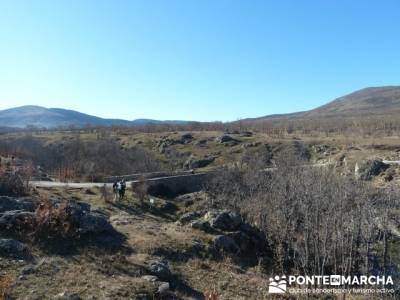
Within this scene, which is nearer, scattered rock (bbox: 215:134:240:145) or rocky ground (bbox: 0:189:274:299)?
rocky ground (bbox: 0:189:274:299)

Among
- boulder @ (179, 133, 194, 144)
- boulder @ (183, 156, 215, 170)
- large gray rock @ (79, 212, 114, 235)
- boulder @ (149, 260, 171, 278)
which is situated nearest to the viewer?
boulder @ (149, 260, 171, 278)

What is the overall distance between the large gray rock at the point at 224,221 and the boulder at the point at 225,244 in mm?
2305

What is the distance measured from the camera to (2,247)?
1416 centimetres

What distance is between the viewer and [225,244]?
67.2 ft

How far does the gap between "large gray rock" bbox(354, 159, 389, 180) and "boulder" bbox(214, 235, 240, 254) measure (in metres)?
31.7

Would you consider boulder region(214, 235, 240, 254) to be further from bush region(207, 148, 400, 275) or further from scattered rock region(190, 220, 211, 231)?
scattered rock region(190, 220, 211, 231)

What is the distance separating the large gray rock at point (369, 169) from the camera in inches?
1927

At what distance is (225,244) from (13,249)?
971 cm

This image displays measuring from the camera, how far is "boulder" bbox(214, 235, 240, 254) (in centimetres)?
2027

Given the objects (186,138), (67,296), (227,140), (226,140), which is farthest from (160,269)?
(186,138)

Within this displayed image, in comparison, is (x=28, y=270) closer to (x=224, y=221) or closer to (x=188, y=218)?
(x=224, y=221)

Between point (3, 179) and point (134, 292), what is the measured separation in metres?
13.9

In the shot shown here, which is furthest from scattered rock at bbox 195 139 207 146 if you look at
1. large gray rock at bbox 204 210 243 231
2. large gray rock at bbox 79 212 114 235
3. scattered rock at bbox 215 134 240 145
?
large gray rock at bbox 79 212 114 235

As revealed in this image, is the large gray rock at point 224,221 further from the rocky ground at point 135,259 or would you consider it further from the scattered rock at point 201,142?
the scattered rock at point 201,142
